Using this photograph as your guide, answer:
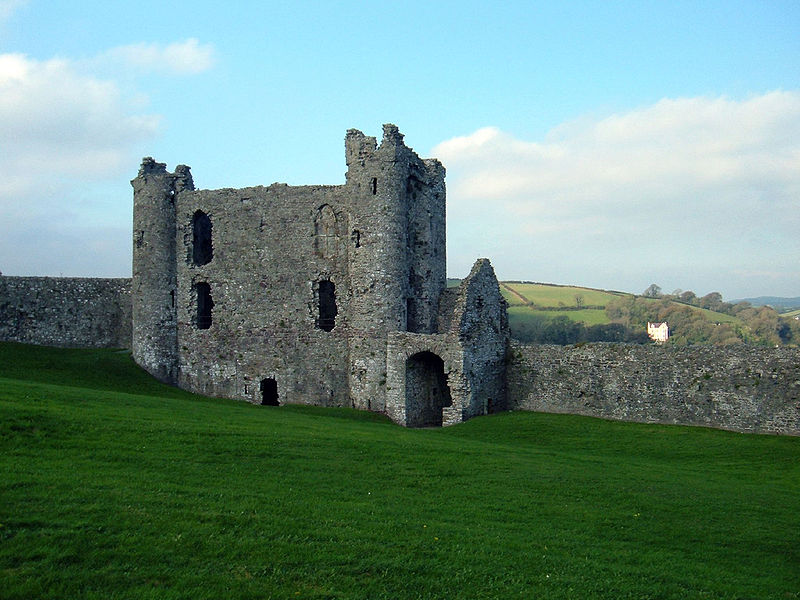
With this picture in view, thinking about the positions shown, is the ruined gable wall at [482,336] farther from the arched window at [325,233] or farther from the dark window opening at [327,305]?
the dark window opening at [327,305]

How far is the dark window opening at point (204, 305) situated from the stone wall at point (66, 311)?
7212 millimetres

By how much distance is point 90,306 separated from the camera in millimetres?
38031

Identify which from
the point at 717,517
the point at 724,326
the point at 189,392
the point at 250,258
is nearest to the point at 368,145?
the point at 250,258

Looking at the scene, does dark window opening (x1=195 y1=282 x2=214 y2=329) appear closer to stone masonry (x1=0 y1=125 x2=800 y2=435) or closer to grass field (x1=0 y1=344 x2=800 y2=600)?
stone masonry (x1=0 y1=125 x2=800 y2=435)

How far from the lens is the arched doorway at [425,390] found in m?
27.5

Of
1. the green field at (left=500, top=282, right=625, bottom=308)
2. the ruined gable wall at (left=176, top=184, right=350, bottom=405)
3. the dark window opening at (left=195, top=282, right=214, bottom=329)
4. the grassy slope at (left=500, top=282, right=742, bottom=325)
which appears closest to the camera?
the ruined gable wall at (left=176, top=184, right=350, bottom=405)

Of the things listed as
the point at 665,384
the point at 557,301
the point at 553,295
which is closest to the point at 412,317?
the point at 665,384

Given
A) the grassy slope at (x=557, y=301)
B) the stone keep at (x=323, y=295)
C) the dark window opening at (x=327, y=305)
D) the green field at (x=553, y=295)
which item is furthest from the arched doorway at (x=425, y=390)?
the green field at (x=553, y=295)

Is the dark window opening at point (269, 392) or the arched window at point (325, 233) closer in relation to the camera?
the arched window at point (325, 233)

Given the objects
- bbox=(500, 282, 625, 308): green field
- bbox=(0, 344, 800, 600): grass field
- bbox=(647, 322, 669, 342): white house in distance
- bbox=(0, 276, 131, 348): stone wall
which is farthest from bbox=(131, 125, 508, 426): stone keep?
bbox=(500, 282, 625, 308): green field

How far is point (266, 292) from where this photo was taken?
31.2 meters

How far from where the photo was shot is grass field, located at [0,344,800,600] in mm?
8461

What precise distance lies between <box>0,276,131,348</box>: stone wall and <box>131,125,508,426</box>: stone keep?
5.54m

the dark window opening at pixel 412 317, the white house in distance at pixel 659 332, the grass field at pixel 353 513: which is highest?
the dark window opening at pixel 412 317
